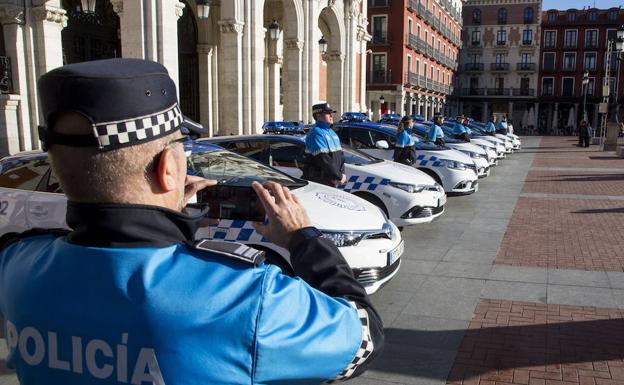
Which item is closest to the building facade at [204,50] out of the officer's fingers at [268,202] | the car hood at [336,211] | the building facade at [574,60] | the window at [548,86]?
the car hood at [336,211]

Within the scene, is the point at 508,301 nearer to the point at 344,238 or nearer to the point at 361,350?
the point at 344,238

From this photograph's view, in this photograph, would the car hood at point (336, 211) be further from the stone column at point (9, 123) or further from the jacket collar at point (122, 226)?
the stone column at point (9, 123)

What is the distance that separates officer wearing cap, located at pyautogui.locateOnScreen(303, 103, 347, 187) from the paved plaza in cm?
145

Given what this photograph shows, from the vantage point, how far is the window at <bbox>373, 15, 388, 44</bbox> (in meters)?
42.0

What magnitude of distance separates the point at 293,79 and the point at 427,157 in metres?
9.92

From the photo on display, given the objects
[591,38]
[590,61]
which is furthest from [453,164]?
[591,38]

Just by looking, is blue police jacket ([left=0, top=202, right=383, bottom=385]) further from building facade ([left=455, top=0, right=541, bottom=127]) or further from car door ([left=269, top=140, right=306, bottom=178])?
building facade ([left=455, top=0, right=541, bottom=127])

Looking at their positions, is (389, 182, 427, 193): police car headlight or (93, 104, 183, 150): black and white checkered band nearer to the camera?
(93, 104, 183, 150): black and white checkered band

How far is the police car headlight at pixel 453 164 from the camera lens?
11.2 m

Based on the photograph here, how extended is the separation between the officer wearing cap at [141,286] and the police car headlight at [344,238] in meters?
3.57

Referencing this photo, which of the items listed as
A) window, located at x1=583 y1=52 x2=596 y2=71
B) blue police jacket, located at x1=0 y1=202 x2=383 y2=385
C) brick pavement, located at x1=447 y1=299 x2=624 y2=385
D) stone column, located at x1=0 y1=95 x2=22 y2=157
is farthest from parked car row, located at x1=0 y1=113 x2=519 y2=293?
window, located at x1=583 y1=52 x2=596 y2=71

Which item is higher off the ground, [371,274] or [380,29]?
[380,29]

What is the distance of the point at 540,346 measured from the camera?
14.5ft

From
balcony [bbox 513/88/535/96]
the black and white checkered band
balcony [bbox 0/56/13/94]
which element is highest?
balcony [bbox 513/88/535/96]
